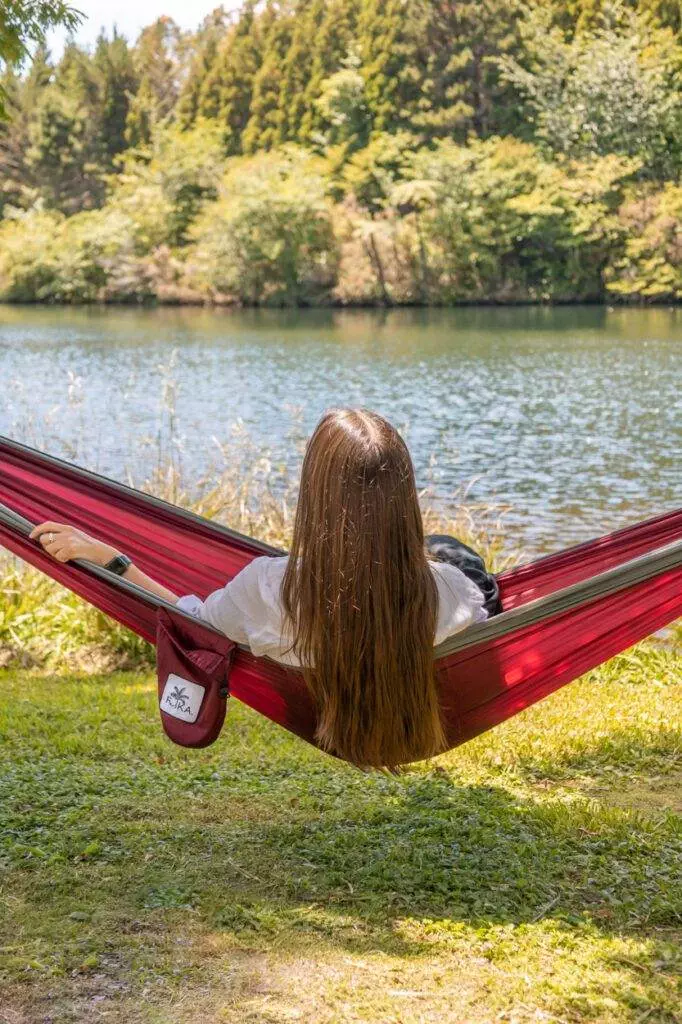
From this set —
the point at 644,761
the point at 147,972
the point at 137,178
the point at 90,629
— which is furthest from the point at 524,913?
the point at 137,178

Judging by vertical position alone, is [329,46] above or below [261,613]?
above

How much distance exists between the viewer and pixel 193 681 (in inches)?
72.3

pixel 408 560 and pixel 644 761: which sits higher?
pixel 408 560

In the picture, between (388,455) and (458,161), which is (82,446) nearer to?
(388,455)

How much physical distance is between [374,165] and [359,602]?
31121mm

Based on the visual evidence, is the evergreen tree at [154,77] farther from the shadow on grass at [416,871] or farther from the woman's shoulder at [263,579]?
the woman's shoulder at [263,579]

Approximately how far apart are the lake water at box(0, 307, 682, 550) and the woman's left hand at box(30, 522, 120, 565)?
8.91ft

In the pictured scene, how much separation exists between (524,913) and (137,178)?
35839mm

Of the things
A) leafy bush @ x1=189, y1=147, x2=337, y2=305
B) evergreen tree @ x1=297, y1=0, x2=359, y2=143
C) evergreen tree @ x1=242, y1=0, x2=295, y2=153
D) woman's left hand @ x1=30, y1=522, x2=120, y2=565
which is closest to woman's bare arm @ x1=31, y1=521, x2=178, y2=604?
woman's left hand @ x1=30, y1=522, x2=120, y2=565

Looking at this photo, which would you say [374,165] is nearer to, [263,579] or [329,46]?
[329,46]

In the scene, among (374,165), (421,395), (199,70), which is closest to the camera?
(421,395)

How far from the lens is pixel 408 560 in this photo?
1.75 metres

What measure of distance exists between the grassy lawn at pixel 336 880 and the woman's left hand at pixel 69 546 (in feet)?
1.69

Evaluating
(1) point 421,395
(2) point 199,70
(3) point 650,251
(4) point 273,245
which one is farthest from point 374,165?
(1) point 421,395
